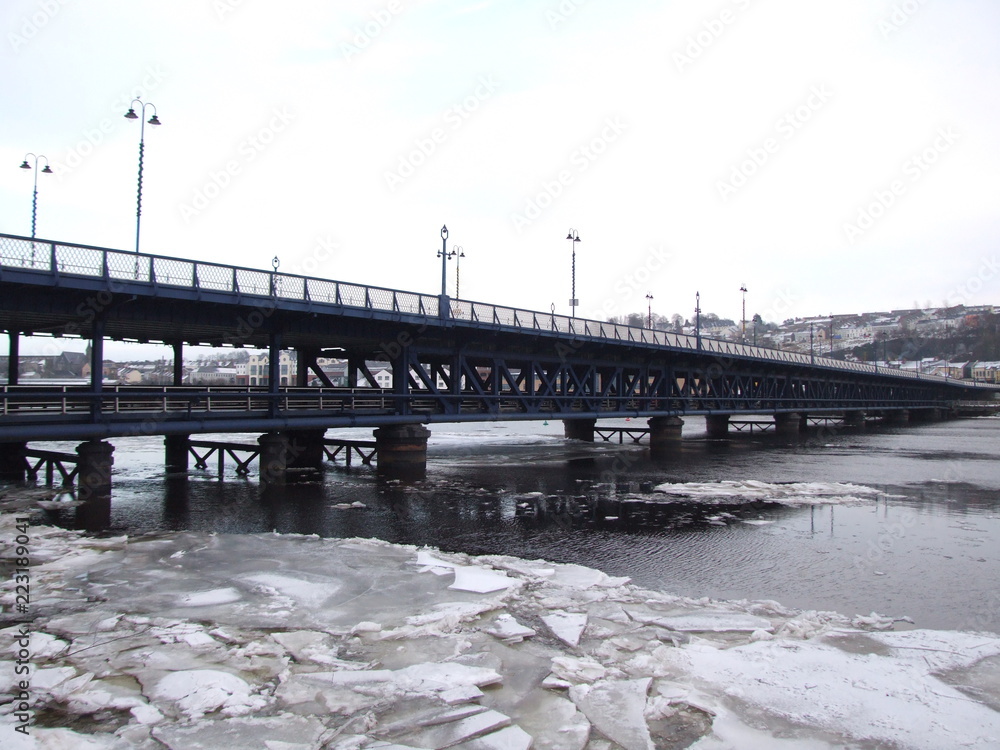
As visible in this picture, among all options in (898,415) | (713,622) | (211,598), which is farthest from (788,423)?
(211,598)

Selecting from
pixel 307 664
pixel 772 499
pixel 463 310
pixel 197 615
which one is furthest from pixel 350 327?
pixel 307 664

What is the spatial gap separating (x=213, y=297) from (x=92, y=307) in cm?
396

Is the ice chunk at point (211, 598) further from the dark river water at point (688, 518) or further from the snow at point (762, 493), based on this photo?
the snow at point (762, 493)

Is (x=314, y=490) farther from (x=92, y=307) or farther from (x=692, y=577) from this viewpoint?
(x=692, y=577)

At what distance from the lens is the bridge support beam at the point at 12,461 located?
3050 centimetres

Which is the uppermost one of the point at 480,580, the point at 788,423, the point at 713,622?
the point at 788,423

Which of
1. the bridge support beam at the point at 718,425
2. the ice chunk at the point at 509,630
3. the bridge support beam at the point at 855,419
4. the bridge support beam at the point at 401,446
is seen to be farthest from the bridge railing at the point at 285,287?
the bridge support beam at the point at 855,419

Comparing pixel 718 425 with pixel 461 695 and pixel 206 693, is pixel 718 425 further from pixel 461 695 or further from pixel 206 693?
pixel 206 693

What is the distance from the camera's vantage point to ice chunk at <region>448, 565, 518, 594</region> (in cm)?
1269

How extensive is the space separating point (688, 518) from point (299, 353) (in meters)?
27.8

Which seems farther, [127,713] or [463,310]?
[463,310]

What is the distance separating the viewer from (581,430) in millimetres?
62062

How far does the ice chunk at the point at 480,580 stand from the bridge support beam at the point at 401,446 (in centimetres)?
2032

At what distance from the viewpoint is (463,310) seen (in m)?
35.4
